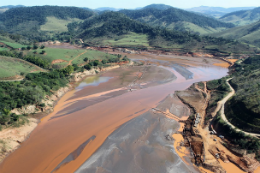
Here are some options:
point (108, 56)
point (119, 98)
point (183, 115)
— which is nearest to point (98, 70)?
point (108, 56)

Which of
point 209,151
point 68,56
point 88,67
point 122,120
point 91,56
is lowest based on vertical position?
point 122,120

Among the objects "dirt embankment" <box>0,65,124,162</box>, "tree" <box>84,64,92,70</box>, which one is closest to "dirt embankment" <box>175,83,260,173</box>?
"dirt embankment" <box>0,65,124,162</box>

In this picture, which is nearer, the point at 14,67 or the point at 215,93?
the point at 215,93

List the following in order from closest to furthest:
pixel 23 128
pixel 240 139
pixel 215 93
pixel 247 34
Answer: pixel 240 139, pixel 23 128, pixel 215 93, pixel 247 34

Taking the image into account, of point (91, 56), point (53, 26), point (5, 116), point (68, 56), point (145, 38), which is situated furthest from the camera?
point (53, 26)

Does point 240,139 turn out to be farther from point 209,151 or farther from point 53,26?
point 53,26

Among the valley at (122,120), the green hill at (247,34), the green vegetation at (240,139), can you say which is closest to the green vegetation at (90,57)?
the valley at (122,120)

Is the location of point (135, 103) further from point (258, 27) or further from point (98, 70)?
point (258, 27)

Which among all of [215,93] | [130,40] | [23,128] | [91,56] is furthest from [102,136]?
[130,40]

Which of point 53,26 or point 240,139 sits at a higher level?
point 53,26
